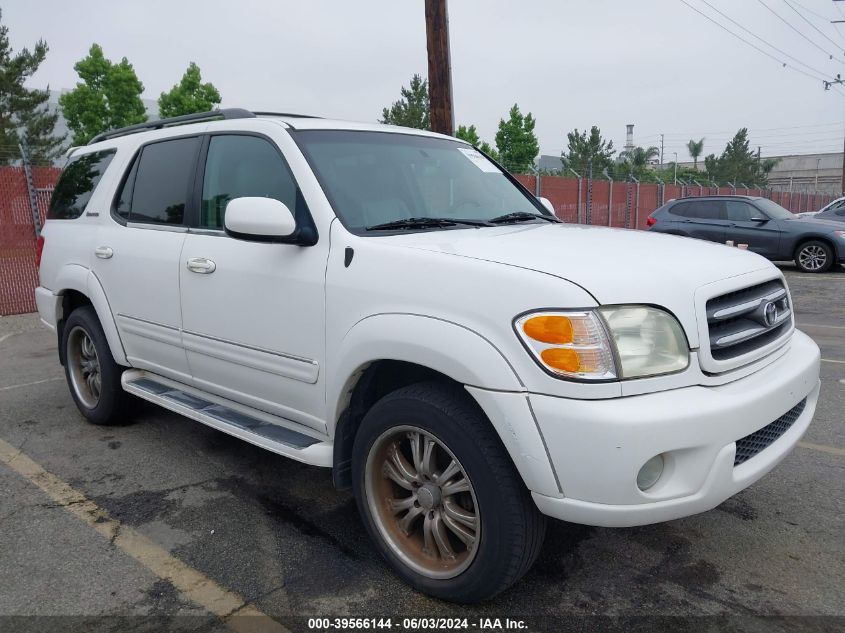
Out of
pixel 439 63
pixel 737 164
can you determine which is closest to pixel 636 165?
pixel 737 164

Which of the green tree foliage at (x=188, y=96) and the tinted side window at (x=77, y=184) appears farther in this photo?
the green tree foliage at (x=188, y=96)

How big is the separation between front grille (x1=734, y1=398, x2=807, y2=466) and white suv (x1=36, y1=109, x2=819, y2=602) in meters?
0.01

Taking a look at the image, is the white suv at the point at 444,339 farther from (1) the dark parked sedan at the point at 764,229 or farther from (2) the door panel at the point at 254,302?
(1) the dark parked sedan at the point at 764,229

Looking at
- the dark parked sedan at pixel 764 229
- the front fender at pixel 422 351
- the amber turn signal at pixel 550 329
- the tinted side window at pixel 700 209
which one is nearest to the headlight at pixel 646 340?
the amber turn signal at pixel 550 329

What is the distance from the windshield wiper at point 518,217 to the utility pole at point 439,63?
20.7 ft

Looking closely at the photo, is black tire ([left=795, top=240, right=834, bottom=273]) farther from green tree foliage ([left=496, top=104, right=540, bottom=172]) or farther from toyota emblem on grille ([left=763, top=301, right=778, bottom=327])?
green tree foliage ([left=496, top=104, right=540, bottom=172])

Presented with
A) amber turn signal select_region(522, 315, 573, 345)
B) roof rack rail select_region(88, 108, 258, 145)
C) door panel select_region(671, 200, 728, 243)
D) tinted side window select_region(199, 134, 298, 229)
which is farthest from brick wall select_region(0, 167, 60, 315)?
door panel select_region(671, 200, 728, 243)

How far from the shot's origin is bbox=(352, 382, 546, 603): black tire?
7.47 feet

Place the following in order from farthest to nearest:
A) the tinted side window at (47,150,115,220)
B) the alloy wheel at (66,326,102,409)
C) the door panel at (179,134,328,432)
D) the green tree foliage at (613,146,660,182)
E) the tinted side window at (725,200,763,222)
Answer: the green tree foliage at (613,146,660,182), the tinted side window at (725,200,763,222), the alloy wheel at (66,326,102,409), the tinted side window at (47,150,115,220), the door panel at (179,134,328,432)

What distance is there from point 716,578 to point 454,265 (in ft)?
5.51

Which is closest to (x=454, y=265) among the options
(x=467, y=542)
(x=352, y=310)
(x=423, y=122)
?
(x=352, y=310)

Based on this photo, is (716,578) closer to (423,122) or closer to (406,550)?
(406,550)

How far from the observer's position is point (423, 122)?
43.9 meters

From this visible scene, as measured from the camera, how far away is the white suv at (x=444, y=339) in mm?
2178
